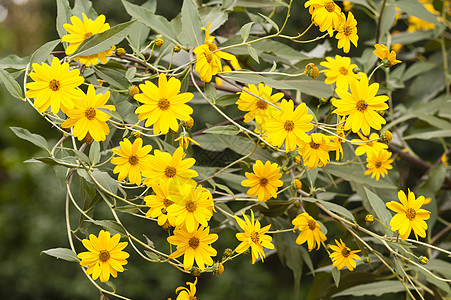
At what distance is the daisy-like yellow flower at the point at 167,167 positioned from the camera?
13.6 inches

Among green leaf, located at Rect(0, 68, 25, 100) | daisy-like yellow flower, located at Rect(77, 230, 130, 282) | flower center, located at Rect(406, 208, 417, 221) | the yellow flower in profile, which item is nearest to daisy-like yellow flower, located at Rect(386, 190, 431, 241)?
flower center, located at Rect(406, 208, 417, 221)

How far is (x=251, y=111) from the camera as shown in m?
0.41

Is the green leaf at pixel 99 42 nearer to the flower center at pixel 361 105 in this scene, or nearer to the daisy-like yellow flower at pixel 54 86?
the daisy-like yellow flower at pixel 54 86

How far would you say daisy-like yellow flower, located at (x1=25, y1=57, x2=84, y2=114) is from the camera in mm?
337

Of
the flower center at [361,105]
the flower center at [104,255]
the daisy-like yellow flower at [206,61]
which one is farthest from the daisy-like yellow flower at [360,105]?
the flower center at [104,255]

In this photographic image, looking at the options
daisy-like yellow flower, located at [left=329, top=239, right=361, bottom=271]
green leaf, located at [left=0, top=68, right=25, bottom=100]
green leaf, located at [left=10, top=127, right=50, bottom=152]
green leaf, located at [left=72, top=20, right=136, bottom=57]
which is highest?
green leaf, located at [left=72, top=20, right=136, bottom=57]

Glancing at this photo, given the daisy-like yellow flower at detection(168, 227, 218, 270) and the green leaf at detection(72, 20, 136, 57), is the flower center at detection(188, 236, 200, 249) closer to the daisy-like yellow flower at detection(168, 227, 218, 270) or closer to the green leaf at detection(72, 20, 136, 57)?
the daisy-like yellow flower at detection(168, 227, 218, 270)

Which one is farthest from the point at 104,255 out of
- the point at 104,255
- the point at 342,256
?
the point at 342,256

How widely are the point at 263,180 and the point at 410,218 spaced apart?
122mm

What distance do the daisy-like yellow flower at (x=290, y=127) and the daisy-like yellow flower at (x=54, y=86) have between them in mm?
149

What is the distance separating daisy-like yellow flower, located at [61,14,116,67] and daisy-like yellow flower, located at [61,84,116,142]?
0.05 metres

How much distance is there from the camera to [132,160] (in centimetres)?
36

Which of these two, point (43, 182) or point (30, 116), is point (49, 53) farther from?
point (30, 116)

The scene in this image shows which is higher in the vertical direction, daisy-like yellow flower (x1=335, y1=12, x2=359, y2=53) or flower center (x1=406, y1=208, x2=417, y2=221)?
daisy-like yellow flower (x1=335, y1=12, x2=359, y2=53)
